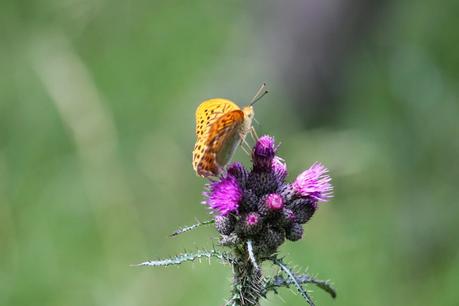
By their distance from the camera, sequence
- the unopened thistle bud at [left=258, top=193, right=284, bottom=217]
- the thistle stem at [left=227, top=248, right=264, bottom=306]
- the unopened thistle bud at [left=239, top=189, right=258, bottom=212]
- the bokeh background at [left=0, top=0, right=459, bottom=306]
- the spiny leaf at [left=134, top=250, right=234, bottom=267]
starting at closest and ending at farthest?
the spiny leaf at [left=134, top=250, right=234, bottom=267]
the thistle stem at [left=227, top=248, right=264, bottom=306]
the unopened thistle bud at [left=258, top=193, right=284, bottom=217]
the unopened thistle bud at [left=239, top=189, right=258, bottom=212]
the bokeh background at [left=0, top=0, right=459, bottom=306]

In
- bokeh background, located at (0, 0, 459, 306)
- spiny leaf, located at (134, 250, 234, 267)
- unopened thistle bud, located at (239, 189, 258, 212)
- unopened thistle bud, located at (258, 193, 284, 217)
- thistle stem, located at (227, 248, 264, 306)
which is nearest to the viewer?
spiny leaf, located at (134, 250, 234, 267)

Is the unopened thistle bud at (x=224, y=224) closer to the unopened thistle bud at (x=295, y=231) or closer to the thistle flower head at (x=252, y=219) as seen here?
the thistle flower head at (x=252, y=219)

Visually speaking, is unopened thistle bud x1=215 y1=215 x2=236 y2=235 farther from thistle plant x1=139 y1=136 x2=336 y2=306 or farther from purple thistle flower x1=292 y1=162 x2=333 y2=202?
purple thistle flower x1=292 y1=162 x2=333 y2=202

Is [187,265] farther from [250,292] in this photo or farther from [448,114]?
[250,292]

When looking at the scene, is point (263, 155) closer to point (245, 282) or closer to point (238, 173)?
point (238, 173)

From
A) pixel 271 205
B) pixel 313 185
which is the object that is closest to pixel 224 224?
pixel 271 205

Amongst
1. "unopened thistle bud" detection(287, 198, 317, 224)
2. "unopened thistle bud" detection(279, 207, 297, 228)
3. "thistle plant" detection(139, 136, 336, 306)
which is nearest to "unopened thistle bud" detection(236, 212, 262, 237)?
"thistle plant" detection(139, 136, 336, 306)
